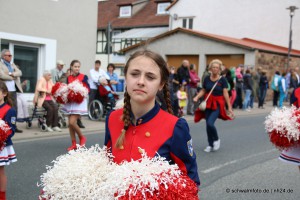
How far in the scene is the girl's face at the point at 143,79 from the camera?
215 cm

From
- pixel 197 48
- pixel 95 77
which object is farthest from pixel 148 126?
pixel 197 48

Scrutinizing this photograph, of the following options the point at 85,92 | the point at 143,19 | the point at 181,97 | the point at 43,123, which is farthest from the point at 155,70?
the point at 143,19

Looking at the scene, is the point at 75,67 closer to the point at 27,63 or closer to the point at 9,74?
the point at 9,74

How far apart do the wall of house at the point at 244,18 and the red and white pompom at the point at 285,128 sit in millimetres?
26853

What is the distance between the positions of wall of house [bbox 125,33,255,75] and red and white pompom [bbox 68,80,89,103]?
1536 cm

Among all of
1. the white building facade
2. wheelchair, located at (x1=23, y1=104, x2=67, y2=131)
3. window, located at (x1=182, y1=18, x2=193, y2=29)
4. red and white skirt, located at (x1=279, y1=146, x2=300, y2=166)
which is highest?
window, located at (x1=182, y1=18, x2=193, y2=29)

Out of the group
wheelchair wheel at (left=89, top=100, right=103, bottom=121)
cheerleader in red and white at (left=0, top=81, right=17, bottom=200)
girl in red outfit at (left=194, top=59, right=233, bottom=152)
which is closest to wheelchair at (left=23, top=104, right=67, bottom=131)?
wheelchair wheel at (left=89, top=100, right=103, bottom=121)

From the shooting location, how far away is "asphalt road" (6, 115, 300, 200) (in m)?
5.15

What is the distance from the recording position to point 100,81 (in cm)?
1196

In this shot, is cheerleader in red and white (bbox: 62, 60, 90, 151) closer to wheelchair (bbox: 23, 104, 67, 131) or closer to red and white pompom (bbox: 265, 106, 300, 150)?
wheelchair (bbox: 23, 104, 67, 131)

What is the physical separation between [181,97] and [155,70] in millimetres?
11445

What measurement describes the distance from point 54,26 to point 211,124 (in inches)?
324

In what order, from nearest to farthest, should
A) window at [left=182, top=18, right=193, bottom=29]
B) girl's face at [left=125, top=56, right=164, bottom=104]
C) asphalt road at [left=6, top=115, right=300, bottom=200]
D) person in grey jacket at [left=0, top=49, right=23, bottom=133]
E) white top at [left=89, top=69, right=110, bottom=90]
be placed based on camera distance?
girl's face at [left=125, top=56, right=164, bottom=104] < asphalt road at [left=6, top=115, right=300, bottom=200] < person in grey jacket at [left=0, top=49, right=23, bottom=133] < white top at [left=89, top=69, right=110, bottom=90] < window at [left=182, top=18, right=193, bottom=29]

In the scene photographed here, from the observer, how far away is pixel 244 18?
32094mm
